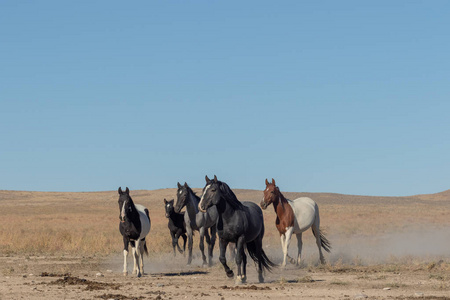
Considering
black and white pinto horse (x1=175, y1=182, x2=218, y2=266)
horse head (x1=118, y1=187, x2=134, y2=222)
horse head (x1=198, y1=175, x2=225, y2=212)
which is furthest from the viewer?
black and white pinto horse (x1=175, y1=182, x2=218, y2=266)

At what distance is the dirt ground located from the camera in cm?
1349

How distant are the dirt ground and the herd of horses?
66cm

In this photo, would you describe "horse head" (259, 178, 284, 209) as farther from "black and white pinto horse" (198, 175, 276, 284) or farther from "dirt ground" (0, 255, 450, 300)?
"black and white pinto horse" (198, 175, 276, 284)

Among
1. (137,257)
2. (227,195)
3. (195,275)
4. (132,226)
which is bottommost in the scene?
(195,275)

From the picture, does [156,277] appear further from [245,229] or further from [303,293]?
[303,293]

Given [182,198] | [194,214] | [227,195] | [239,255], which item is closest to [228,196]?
[227,195]

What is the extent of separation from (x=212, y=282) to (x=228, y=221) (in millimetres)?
2018

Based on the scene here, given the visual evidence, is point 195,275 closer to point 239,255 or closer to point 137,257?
point 137,257

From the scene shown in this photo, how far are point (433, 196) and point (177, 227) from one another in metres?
118

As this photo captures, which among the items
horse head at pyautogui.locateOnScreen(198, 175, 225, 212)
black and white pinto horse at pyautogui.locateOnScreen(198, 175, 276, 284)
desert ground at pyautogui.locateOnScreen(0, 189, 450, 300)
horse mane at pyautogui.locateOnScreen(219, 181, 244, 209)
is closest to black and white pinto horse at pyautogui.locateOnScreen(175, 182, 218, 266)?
desert ground at pyautogui.locateOnScreen(0, 189, 450, 300)

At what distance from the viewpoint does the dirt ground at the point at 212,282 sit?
44.3 ft

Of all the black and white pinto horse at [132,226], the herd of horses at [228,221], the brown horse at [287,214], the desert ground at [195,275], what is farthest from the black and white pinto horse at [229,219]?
the black and white pinto horse at [132,226]

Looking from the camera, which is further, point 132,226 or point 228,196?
point 132,226

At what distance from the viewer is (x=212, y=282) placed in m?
16.2
